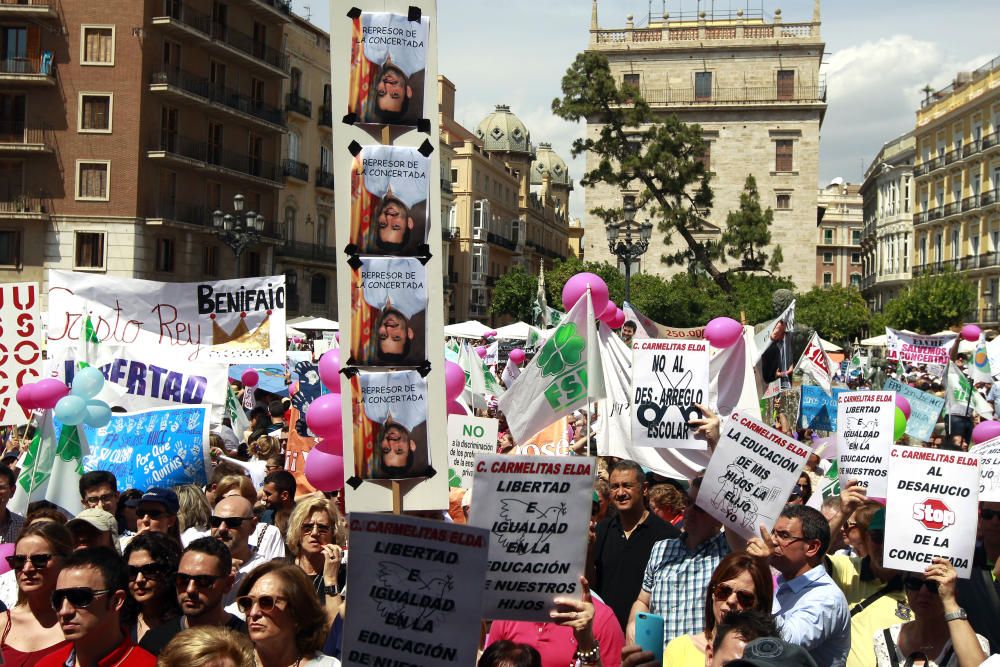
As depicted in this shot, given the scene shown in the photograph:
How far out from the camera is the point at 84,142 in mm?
37969

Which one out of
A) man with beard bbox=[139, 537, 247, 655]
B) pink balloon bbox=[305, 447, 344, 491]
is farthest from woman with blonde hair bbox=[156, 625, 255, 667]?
pink balloon bbox=[305, 447, 344, 491]

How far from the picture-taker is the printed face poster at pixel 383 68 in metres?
5.69

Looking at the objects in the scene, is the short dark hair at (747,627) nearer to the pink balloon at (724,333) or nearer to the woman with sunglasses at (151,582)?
the woman with sunglasses at (151,582)

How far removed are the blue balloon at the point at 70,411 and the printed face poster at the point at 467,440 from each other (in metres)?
2.57

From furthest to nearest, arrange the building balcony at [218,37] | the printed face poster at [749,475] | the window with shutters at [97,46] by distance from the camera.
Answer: the building balcony at [218,37] < the window with shutters at [97,46] < the printed face poster at [749,475]

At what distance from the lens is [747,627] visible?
3.64 m

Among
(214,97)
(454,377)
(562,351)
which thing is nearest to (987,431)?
(562,351)

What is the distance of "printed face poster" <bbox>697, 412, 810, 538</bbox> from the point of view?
5355 mm

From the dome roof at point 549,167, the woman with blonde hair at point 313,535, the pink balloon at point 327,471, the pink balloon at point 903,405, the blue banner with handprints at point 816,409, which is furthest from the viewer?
the dome roof at point 549,167

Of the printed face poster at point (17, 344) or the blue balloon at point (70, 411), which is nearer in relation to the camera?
the blue balloon at point (70, 411)

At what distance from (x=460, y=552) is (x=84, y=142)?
1482 inches

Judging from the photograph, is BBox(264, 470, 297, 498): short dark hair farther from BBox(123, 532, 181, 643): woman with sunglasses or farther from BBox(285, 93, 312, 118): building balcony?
BBox(285, 93, 312, 118): building balcony

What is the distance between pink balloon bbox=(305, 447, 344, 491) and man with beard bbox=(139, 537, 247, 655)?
2450 millimetres

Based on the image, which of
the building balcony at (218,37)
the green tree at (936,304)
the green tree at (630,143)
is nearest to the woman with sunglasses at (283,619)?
the green tree at (630,143)
